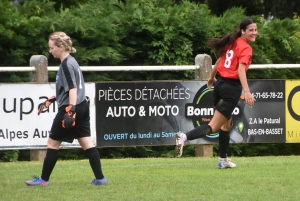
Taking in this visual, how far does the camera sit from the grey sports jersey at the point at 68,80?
884cm

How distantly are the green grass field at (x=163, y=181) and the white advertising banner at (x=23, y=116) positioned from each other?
0.41m

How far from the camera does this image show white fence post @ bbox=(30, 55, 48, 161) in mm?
12609

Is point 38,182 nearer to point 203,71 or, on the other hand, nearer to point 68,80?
point 68,80

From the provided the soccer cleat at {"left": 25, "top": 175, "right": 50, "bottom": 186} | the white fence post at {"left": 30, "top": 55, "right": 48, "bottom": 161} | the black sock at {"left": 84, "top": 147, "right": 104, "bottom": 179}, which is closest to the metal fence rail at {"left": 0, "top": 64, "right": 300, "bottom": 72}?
the white fence post at {"left": 30, "top": 55, "right": 48, "bottom": 161}

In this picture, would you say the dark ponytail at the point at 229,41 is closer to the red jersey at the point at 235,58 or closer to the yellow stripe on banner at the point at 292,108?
the red jersey at the point at 235,58

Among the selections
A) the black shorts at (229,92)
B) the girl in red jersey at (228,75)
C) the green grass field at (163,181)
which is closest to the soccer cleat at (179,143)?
the girl in red jersey at (228,75)

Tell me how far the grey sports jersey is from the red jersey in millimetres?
2147

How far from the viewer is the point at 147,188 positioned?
29.4 ft

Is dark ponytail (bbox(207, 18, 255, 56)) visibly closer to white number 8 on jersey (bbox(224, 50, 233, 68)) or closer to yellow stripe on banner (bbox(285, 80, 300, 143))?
white number 8 on jersey (bbox(224, 50, 233, 68))

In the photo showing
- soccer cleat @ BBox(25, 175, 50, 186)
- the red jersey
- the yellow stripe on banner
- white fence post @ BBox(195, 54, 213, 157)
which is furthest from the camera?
the yellow stripe on banner

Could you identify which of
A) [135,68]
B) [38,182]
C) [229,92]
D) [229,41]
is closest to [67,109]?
[38,182]

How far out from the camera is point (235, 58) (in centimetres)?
1032

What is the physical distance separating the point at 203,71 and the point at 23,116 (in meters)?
2.93

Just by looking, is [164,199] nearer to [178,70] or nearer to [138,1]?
[178,70]
